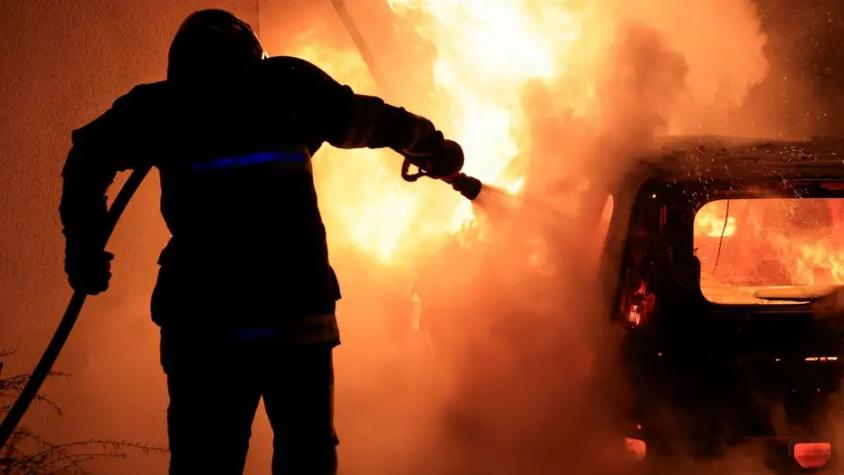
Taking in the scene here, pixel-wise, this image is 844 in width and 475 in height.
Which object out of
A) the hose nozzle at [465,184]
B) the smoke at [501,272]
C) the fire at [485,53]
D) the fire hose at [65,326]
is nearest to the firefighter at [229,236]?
the fire hose at [65,326]

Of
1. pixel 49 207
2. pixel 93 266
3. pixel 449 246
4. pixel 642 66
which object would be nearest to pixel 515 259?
pixel 449 246

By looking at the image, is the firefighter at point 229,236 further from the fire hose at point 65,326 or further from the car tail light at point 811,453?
the car tail light at point 811,453

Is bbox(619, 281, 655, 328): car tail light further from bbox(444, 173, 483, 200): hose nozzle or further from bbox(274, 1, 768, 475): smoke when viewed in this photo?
bbox(444, 173, 483, 200): hose nozzle

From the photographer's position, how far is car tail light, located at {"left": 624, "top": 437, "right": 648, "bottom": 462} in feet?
10.0

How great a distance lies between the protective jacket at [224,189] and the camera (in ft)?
7.66

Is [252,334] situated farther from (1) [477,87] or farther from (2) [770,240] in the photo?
(2) [770,240]

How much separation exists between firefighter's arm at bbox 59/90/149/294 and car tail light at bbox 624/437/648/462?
2394mm

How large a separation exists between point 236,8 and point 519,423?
402cm

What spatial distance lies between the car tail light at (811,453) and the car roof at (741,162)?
1.21 metres

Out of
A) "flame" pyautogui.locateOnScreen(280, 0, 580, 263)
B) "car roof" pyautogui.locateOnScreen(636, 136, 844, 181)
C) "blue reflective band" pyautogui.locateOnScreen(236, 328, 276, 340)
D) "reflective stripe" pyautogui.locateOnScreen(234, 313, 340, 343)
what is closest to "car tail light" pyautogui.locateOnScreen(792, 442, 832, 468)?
"car roof" pyautogui.locateOnScreen(636, 136, 844, 181)

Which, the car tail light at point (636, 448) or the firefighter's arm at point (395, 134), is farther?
the car tail light at point (636, 448)

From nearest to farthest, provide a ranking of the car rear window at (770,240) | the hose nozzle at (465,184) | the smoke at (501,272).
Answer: the hose nozzle at (465,184)
the smoke at (501,272)
the car rear window at (770,240)

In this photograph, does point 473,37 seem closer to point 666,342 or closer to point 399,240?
point 399,240

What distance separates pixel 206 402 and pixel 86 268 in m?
0.69
